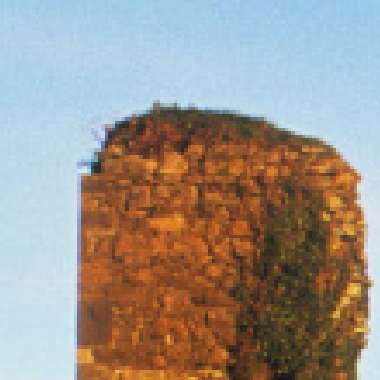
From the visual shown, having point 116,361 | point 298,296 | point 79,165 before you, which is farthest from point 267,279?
point 79,165

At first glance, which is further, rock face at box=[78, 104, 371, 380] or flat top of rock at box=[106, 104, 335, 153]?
flat top of rock at box=[106, 104, 335, 153]

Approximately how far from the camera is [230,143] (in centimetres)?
1320

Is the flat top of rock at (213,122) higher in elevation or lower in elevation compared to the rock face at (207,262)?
higher

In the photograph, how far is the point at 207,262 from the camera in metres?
12.6

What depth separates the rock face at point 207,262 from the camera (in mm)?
12578

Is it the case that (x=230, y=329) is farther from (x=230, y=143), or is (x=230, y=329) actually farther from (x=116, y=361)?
(x=230, y=143)

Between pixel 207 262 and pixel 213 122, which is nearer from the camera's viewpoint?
pixel 207 262

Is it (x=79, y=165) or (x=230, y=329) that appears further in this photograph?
(x=79, y=165)

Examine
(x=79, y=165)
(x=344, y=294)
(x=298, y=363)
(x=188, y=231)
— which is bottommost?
(x=298, y=363)

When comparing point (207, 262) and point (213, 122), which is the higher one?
point (213, 122)

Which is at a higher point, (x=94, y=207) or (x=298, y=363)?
(x=94, y=207)

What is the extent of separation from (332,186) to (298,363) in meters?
2.57

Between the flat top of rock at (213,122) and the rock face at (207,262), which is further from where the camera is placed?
the flat top of rock at (213,122)

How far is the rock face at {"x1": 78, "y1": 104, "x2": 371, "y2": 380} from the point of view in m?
12.6
